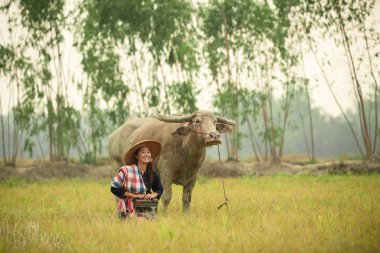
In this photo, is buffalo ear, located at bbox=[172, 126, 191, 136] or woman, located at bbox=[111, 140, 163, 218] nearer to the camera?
woman, located at bbox=[111, 140, 163, 218]

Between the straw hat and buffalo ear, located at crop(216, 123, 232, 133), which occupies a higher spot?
buffalo ear, located at crop(216, 123, 232, 133)

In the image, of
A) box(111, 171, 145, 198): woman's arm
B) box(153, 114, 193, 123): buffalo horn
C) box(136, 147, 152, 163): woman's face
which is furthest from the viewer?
box(153, 114, 193, 123): buffalo horn

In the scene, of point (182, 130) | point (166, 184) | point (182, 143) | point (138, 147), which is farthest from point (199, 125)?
point (138, 147)

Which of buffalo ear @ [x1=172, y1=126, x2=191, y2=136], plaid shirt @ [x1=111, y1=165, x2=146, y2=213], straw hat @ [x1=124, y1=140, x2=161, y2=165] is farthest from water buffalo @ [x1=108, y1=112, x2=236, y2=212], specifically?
plaid shirt @ [x1=111, y1=165, x2=146, y2=213]

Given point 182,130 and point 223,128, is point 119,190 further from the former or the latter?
point 223,128

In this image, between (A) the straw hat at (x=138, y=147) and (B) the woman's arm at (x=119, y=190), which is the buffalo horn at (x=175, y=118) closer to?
(A) the straw hat at (x=138, y=147)

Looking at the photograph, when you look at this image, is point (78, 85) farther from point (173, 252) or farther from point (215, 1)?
point (173, 252)

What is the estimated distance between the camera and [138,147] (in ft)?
18.0

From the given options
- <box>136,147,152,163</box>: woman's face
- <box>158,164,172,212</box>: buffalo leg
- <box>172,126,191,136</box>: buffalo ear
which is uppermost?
<box>172,126,191,136</box>: buffalo ear

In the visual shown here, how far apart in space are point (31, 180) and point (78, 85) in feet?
21.4

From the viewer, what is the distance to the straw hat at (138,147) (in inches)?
214

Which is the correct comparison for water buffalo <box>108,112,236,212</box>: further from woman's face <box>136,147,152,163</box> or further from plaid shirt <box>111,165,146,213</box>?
plaid shirt <box>111,165,146,213</box>

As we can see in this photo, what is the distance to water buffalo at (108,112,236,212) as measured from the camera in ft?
21.0

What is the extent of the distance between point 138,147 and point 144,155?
14 cm
